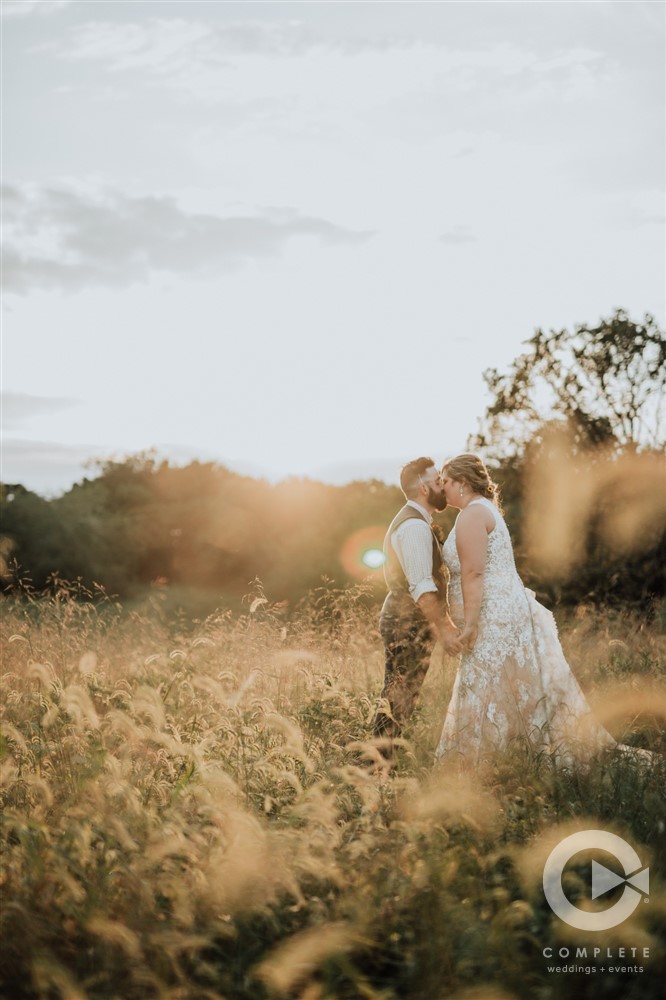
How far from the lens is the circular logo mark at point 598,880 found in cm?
299

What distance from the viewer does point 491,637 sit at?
554 centimetres

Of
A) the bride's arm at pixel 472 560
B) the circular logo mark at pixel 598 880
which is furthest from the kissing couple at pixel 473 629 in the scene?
the circular logo mark at pixel 598 880

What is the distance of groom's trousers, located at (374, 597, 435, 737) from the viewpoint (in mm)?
5676

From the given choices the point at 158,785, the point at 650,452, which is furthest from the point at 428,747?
the point at 650,452

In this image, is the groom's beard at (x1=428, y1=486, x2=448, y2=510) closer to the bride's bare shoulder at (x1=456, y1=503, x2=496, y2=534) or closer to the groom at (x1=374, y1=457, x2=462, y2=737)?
the groom at (x1=374, y1=457, x2=462, y2=737)

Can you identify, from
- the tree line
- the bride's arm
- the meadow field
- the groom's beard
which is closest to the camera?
the meadow field

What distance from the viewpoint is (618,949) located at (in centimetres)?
282

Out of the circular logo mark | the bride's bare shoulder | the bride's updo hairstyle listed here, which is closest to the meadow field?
the circular logo mark

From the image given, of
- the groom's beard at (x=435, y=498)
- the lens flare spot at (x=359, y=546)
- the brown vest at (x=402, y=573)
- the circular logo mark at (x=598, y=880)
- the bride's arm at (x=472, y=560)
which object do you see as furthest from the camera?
the lens flare spot at (x=359, y=546)

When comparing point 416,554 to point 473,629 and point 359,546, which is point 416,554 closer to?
point 473,629

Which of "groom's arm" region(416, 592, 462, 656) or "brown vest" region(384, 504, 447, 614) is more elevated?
"brown vest" region(384, 504, 447, 614)

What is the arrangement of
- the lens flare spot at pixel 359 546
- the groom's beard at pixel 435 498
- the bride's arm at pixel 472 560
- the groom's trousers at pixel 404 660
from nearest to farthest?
the bride's arm at pixel 472 560, the groom's trousers at pixel 404 660, the groom's beard at pixel 435 498, the lens flare spot at pixel 359 546

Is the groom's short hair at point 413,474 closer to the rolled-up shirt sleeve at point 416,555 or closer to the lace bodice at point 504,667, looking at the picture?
the rolled-up shirt sleeve at point 416,555

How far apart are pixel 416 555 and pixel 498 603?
0.63 meters
